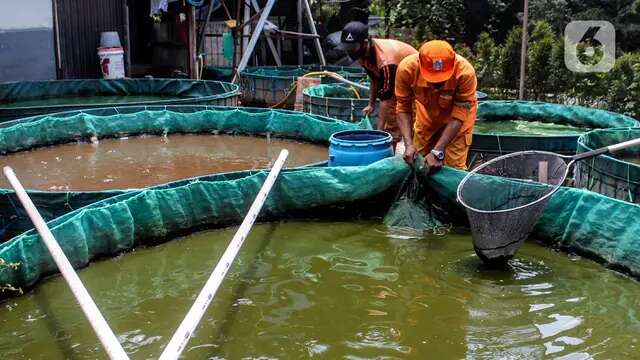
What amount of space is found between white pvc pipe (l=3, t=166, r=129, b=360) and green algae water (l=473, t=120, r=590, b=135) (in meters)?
6.22

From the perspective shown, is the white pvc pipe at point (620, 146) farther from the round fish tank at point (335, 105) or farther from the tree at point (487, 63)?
the tree at point (487, 63)

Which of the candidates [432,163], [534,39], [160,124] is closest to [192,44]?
[160,124]

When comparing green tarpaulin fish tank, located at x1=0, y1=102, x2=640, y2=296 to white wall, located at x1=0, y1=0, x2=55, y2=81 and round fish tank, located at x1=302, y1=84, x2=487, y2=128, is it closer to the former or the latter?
round fish tank, located at x1=302, y1=84, x2=487, y2=128

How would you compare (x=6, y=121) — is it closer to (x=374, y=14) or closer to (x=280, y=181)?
(x=280, y=181)

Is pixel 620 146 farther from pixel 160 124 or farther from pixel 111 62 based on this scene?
pixel 111 62

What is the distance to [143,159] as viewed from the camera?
8562mm

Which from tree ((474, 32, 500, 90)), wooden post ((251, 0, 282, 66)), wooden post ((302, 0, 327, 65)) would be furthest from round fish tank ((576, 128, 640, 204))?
wooden post ((251, 0, 282, 66))

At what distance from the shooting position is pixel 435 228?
5426 millimetres

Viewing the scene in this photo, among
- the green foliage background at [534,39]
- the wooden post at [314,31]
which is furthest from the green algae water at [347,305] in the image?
the wooden post at [314,31]

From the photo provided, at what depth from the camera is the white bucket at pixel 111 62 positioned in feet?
42.5

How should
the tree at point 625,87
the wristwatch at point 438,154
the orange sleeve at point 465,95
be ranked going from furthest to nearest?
the tree at point 625,87 < the wristwatch at point 438,154 < the orange sleeve at point 465,95

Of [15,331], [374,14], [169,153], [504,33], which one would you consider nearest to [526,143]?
[169,153]

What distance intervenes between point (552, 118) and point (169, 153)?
535cm

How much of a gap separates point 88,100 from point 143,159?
168 inches
